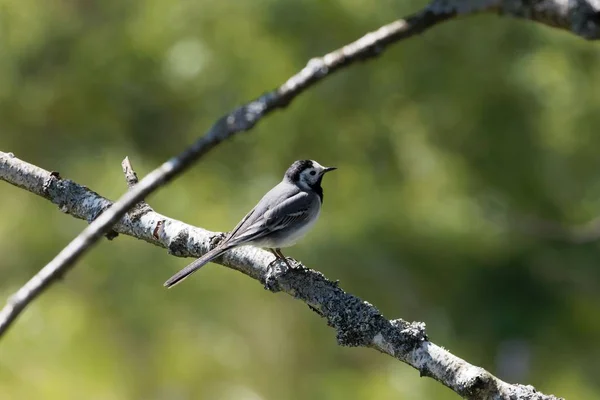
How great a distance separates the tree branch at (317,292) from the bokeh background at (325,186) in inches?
29.9

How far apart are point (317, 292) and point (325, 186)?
1.40 m

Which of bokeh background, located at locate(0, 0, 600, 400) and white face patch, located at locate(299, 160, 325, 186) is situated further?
bokeh background, located at locate(0, 0, 600, 400)

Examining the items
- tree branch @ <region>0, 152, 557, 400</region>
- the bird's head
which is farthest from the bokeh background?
tree branch @ <region>0, 152, 557, 400</region>

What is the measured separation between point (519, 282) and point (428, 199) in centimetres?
40

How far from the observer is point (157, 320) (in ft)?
7.04

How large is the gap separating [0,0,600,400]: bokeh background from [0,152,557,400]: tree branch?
Answer: 76 cm

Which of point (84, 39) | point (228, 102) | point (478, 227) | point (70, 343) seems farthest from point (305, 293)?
point (84, 39)

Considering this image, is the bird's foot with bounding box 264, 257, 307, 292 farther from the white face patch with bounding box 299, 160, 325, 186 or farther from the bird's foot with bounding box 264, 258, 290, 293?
the white face patch with bounding box 299, 160, 325, 186

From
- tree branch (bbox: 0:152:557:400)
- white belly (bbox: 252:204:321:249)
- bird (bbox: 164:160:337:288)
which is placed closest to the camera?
tree branch (bbox: 0:152:557:400)

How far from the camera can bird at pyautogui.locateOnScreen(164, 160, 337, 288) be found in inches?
52.0

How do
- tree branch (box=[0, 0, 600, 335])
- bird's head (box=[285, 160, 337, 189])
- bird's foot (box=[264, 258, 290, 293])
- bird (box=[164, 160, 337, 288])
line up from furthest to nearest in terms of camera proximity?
bird's head (box=[285, 160, 337, 189]) → bird (box=[164, 160, 337, 288]) → bird's foot (box=[264, 258, 290, 293]) → tree branch (box=[0, 0, 600, 335])

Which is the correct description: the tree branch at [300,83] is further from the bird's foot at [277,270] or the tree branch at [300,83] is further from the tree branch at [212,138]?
the bird's foot at [277,270]

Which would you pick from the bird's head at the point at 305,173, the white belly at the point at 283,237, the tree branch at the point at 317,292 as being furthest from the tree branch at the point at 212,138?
the bird's head at the point at 305,173

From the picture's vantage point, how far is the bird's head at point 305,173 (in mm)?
1658
